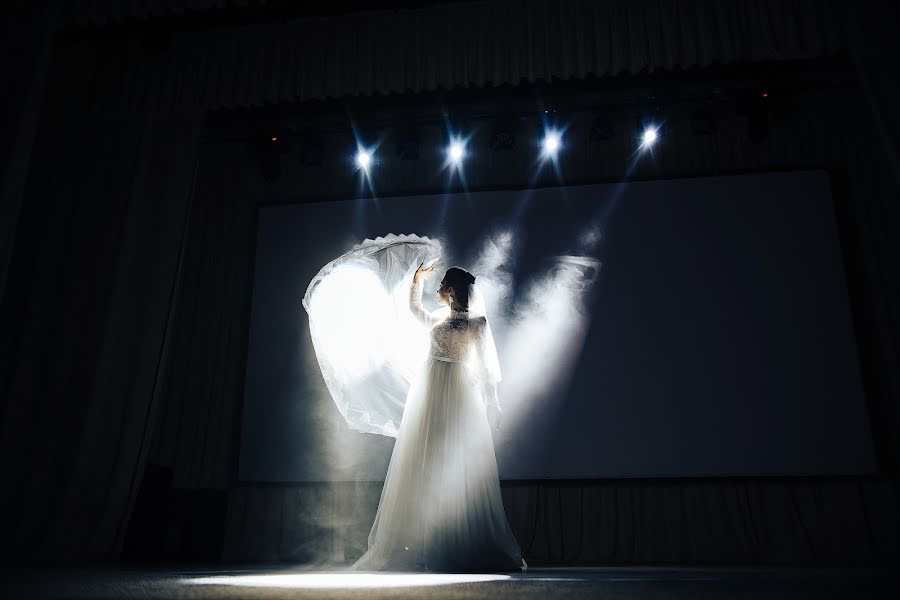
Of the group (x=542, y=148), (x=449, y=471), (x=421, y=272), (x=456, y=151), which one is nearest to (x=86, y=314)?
(x=421, y=272)

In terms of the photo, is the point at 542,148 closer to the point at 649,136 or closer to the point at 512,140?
the point at 512,140

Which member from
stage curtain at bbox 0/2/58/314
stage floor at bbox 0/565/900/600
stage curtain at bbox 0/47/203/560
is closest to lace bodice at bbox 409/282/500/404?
stage floor at bbox 0/565/900/600

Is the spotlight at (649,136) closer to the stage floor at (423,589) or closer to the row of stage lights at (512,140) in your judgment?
the row of stage lights at (512,140)

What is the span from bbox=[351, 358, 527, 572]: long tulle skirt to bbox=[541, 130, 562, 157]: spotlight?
114 inches

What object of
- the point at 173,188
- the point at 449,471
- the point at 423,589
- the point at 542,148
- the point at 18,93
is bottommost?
the point at 423,589

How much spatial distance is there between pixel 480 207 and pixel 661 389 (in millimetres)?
2056

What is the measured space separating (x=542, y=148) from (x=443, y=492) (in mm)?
3492

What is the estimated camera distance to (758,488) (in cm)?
517

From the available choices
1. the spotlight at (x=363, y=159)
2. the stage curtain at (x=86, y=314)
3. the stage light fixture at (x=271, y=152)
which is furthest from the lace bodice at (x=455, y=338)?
the stage light fixture at (x=271, y=152)

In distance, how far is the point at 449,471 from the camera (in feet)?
11.6

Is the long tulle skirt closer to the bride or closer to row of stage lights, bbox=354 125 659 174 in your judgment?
the bride

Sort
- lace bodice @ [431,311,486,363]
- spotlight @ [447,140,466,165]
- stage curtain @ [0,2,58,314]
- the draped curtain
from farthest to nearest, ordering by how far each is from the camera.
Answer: spotlight @ [447,140,466,165] → the draped curtain → lace bodice @ [431,311,486,363] → stage curtain @ [0,2,58,314]

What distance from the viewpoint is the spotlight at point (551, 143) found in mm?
6005

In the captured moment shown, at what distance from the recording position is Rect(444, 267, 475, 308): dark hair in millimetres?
3799
